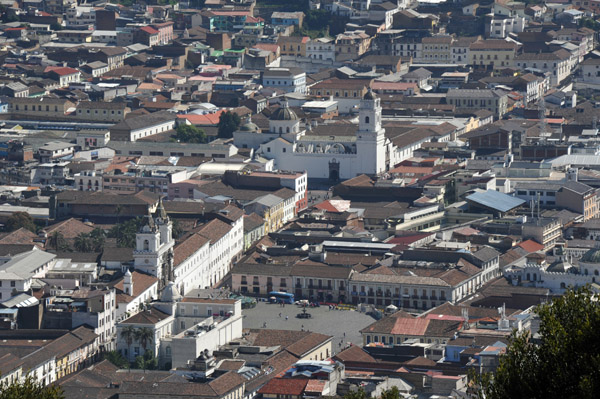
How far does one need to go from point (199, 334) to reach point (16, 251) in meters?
10.9

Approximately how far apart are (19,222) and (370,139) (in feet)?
56.8

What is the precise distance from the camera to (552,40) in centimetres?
10131

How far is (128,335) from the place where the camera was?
48000 millimetres

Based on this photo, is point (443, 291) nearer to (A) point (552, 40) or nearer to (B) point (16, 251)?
(B) point (16, 251)

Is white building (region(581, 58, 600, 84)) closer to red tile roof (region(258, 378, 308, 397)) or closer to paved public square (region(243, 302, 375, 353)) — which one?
paved public square (region(243, 302, 375, 353))

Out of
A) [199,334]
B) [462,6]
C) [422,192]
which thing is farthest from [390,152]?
[462,6]

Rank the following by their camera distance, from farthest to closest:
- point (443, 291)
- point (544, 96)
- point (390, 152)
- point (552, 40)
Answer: point (552, 40)
point (544, 96)
point (390, 152)
point (443, 291)

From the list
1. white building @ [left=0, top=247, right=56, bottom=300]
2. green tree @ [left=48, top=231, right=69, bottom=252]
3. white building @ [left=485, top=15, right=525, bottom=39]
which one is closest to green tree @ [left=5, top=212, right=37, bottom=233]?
green tree @ [left=48, top=231, right=69, bottom=252]

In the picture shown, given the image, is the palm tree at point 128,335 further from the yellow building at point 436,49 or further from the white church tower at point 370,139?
the yellow building at point 436,49

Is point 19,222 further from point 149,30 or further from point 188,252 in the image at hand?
point 149,30

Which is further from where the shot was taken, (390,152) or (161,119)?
(161,119)

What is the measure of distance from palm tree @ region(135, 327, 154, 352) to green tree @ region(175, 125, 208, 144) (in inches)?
1175

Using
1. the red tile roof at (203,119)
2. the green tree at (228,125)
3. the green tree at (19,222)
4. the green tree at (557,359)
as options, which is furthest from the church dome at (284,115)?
the green tree at (557,359)

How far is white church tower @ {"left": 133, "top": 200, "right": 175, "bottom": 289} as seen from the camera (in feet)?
173
